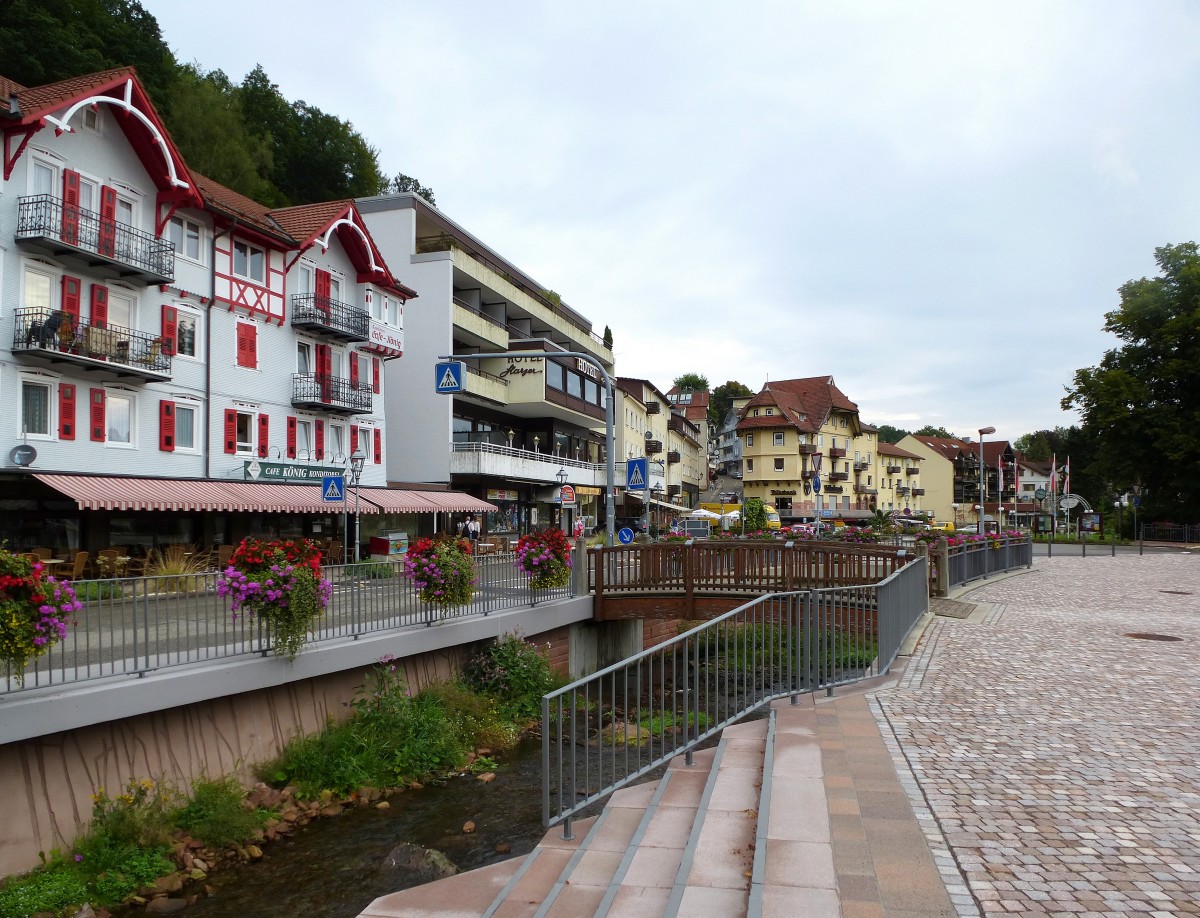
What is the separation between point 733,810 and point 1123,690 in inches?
260

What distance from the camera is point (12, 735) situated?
8.02 m

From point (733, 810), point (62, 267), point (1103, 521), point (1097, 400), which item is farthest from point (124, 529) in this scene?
point (1103, 521)

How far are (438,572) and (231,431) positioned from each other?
15726 mm

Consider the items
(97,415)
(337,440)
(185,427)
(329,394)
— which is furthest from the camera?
(337,440)

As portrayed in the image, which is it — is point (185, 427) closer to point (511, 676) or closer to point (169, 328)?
point (169, 328)

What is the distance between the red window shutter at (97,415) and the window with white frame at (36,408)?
1096 millimetres

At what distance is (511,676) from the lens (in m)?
15.3

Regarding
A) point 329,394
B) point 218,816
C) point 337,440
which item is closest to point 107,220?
point 329,394

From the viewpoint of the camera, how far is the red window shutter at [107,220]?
72.6ft

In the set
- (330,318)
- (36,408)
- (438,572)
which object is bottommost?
→ (438,572)

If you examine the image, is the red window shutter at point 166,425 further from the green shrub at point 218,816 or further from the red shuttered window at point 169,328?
the green shrub at point 218,816

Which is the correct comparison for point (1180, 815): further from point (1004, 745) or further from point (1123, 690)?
point (1123, 690)

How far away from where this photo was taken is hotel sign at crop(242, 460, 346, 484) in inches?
1070

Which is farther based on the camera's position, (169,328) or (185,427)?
(185,427)
